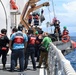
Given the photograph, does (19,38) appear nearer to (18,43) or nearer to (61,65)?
(18,43)

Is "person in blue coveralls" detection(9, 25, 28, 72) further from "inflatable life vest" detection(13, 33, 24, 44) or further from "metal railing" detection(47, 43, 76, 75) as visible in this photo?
"metal railing" detection(47, 43, 76, 75)

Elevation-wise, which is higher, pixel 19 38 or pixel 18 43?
pixel 19 38

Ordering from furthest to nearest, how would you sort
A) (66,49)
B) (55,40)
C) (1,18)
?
1. (66,49)
2. (55,40)
3. (1,18)

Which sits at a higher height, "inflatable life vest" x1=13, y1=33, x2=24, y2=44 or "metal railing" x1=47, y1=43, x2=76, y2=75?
"inflatable life vest" x1=13, y1=33, x2=24, y2=44

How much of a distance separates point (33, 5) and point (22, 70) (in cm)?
2133

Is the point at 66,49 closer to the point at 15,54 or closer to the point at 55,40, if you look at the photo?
the point at 55,40

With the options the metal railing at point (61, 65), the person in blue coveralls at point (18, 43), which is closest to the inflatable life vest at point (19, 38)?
the person in blue coveralls at point (18, 43)

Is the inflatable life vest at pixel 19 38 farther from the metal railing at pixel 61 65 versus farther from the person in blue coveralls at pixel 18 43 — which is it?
the metal railing at pixel 61 65

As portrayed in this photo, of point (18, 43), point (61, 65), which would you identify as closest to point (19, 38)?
point (18, 43)

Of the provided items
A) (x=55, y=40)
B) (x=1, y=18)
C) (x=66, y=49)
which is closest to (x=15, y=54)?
(x=1, y=18)

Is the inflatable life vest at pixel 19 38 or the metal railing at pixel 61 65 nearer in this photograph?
the metal railing at pixel 61 65

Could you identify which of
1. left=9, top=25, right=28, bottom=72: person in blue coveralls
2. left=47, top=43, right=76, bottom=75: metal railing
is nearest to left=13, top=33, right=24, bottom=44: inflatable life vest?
left=9, top=25, right=28, bottom=72: person in blue coveralls

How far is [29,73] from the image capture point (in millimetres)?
12695

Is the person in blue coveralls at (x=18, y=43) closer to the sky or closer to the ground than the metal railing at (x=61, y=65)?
closer to the sky
